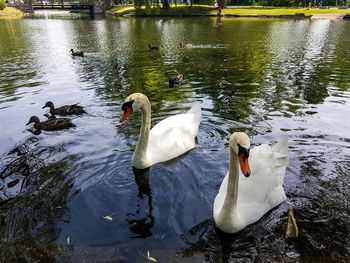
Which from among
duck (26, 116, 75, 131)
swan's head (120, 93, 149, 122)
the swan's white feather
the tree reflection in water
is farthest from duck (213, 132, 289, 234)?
duck (26, 116, 75, 131)

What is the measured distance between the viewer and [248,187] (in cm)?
468

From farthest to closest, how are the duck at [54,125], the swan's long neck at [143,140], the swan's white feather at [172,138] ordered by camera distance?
the duck at [54,125] < the swan's white feather at [172,138] < the swan's long neck at [143,140]

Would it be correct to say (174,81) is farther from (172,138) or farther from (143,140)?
(143,140)

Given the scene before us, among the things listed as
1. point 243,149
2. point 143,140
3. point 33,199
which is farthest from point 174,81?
point 243,149

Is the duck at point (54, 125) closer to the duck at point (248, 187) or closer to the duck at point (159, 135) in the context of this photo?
the duck at point (159, 135)

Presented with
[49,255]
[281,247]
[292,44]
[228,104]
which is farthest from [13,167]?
[292,44]

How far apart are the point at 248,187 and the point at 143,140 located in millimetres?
2388

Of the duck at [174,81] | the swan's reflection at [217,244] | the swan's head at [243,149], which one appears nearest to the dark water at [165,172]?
the swan's reflection at [217,244]

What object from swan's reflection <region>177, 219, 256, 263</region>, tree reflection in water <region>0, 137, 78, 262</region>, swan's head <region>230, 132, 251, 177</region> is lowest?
swan's reflection <region>177, 219, 256, 263</region>

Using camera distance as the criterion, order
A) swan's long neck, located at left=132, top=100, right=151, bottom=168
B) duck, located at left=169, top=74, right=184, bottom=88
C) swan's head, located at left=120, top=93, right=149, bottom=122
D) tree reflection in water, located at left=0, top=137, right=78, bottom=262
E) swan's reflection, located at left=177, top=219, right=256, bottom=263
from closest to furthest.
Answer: swan's reflection, located at left=177, top=219, right=256, bottom=263
tree reflection in water, located at left=0, top=137, right=78, bottom=262
swan's head, located at left=120, top=93, right=149, bottom=122
swan's long neck, located at left=132, top=100, right=151, bottom=168
duck, located at left=169, top=74, right=184, bottom=88

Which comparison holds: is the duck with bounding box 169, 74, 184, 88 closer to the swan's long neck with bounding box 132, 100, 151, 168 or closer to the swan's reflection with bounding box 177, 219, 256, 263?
the swan's long neck with bounding box 132, 100, 151, 168

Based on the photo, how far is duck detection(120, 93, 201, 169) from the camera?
5.83 meters

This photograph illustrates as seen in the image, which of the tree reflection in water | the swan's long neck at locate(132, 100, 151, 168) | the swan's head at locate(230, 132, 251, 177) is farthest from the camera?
the swan's long neck at locate(132, 100, 151, 168)

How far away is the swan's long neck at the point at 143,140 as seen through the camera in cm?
602
